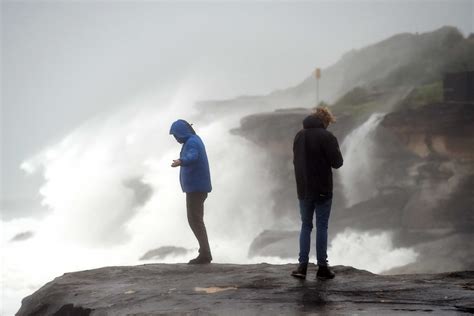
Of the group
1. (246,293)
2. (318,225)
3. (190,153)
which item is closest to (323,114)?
(318,225)

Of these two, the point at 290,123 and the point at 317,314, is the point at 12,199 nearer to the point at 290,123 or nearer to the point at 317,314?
the point at 290,123

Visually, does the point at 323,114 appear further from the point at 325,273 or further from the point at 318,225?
the point at 325,273

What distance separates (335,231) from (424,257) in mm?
7091

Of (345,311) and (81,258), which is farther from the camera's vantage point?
(81,258)

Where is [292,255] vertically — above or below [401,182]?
below

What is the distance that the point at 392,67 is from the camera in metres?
55.1

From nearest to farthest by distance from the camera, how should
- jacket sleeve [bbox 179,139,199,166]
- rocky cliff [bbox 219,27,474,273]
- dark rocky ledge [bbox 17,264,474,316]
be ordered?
1. dark rocky ledge [bbox 17,264,474,316]
2. jacket sleeve [bbox 179,139,199,166]
3. rocky cliff [bbox 219,27,474,273]

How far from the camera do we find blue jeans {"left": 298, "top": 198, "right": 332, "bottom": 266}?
712cm

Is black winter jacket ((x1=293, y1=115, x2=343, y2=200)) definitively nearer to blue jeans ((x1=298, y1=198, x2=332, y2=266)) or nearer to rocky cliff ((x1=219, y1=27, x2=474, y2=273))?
blue jeans ((x1=298, y1=198, x2=332, y2=266))

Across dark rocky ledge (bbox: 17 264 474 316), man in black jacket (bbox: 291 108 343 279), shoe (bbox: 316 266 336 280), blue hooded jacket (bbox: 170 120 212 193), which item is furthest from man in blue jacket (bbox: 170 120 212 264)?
shoe (bbox: 316 266 336 280)

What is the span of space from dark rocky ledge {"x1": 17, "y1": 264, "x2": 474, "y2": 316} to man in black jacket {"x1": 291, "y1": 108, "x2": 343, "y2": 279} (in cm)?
59

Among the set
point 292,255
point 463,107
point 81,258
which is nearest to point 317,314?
point 292,255

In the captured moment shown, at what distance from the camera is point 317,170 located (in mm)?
7105

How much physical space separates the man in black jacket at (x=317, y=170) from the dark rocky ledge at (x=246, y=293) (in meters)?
0.59
